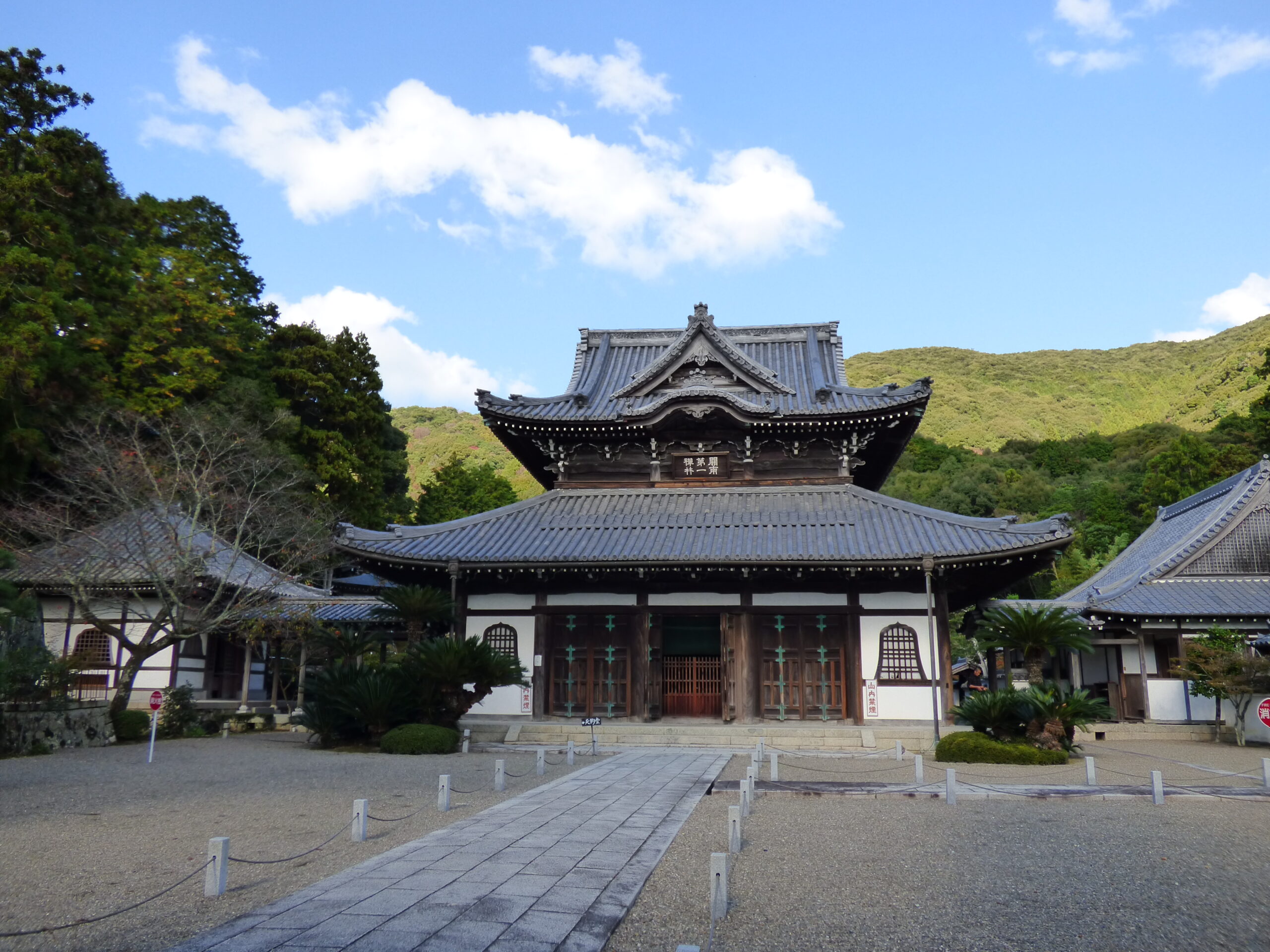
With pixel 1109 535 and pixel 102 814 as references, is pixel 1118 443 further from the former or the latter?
pixel 102 814

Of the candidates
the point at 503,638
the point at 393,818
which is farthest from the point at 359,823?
the point at 503,638

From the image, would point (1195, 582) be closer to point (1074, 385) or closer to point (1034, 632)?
point (1034, 632)

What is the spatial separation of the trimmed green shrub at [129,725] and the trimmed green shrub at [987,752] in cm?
1836

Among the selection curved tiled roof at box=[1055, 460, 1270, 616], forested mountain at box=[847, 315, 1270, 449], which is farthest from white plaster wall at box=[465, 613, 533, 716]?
forested mountain at box=[847, 315, 1270, 449]

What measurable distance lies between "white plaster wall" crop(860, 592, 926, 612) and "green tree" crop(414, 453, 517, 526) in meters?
38.2

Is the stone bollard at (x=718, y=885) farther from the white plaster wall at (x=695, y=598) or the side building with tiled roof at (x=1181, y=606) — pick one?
the side building with tiled roof at (x=1181, y=606)

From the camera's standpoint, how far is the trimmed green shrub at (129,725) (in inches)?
786

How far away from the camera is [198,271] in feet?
122

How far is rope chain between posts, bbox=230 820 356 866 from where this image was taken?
702 cm

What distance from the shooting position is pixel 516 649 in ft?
73.6

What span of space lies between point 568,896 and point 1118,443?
91.2m

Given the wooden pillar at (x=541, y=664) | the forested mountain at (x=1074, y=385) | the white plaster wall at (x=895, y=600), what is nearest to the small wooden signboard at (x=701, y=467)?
the white plaster wall at (x=895, y=600)

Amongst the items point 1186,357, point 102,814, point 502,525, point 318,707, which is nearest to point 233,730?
point 318,707

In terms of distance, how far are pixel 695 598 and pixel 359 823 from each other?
14141mm
